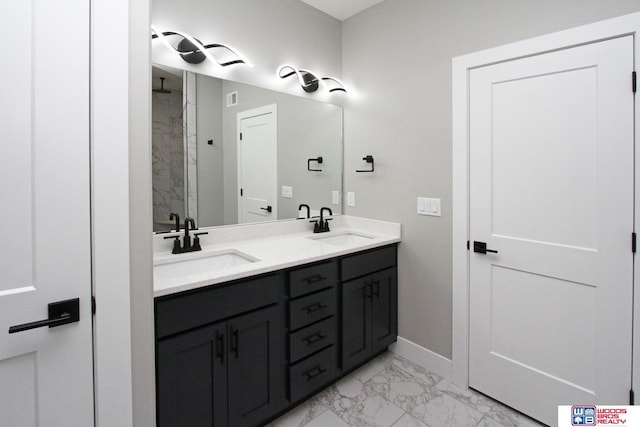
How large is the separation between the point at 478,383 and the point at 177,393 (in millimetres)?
1792

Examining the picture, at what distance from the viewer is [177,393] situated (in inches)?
52.2

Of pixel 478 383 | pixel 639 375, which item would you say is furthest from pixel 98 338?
pixel 639 375

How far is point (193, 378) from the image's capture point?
1370 millimetres

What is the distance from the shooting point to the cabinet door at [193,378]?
129 centimetres

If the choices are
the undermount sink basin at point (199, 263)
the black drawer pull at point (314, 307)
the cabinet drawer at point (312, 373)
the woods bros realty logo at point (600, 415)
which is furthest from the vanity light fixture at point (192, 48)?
the woods bros realty logo at point (600, 415)

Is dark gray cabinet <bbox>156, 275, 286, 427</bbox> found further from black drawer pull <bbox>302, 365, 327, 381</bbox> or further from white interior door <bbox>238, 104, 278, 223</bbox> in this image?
white interior door <bbox>238, 104, 278, 223</bbox>

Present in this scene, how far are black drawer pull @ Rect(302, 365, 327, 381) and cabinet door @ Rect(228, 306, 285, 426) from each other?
0.57ft

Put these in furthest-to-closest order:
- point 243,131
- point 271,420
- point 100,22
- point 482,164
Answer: point 243,131
point 482,164
point 271,420
point 100,22

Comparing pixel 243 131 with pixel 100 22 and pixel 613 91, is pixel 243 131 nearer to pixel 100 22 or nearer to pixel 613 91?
pixel 100 22

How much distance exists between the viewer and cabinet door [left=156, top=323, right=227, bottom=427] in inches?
51.0

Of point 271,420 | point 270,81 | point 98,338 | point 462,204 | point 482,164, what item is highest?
point 270,81

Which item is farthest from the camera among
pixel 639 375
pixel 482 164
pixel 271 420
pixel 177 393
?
pixel 482 164

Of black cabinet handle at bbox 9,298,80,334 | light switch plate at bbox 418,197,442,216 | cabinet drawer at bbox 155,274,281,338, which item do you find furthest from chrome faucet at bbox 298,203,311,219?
black cabinet handle at bbox 9,298,80,334

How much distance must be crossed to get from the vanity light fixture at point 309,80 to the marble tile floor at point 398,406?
2240mm
